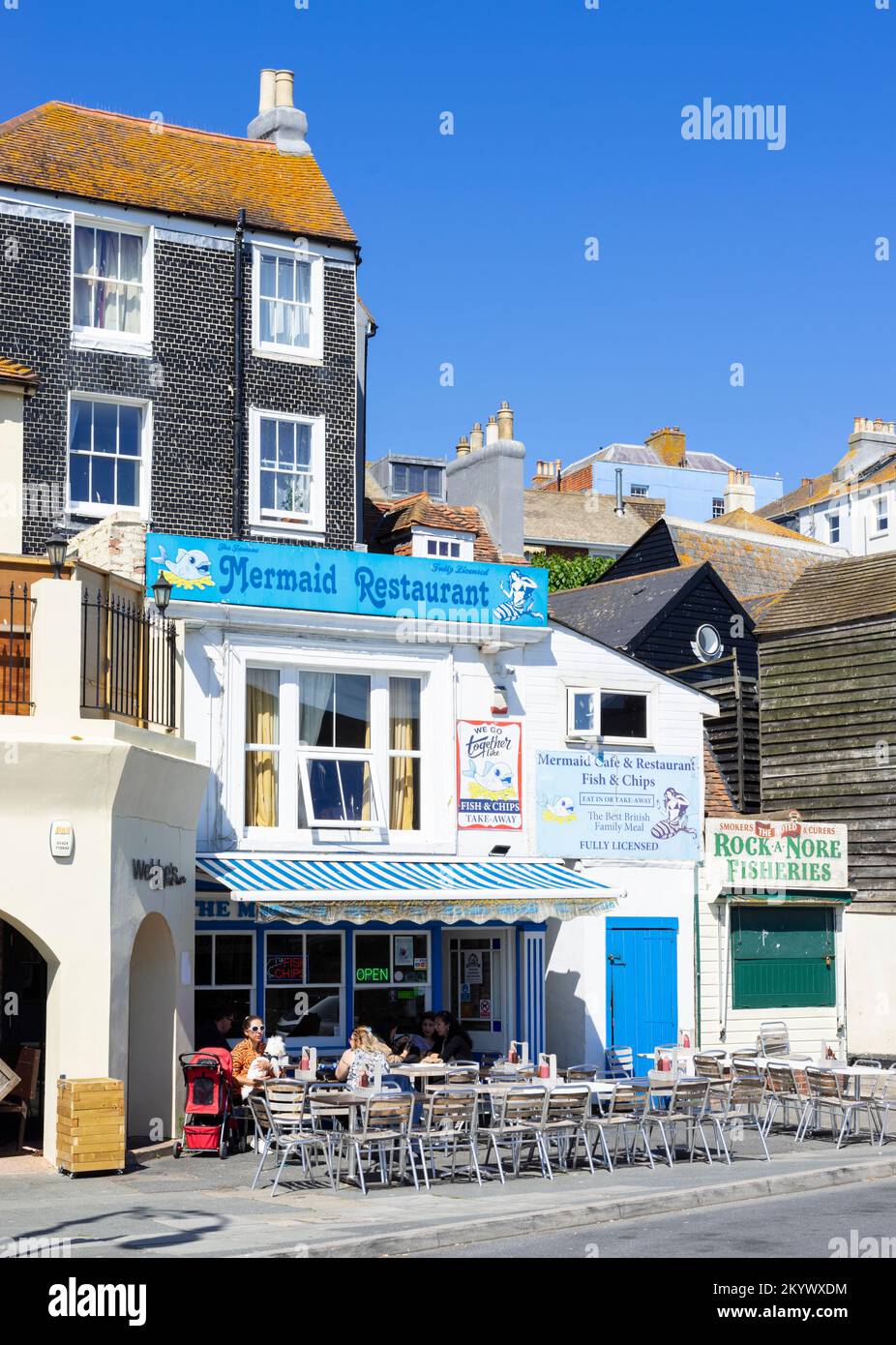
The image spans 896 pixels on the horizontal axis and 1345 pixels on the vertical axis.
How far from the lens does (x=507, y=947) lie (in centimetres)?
2125

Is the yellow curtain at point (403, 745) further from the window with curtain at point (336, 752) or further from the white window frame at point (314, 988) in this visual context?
the white window frame at point (314, 988)

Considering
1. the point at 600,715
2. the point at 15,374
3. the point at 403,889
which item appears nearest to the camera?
the point at 403,889

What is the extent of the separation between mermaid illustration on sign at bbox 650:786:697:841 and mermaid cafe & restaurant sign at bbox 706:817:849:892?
342 millimetres

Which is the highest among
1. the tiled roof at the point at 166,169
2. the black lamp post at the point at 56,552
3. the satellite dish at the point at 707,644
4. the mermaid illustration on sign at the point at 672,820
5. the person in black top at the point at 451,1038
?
the tiled roof at the point at 166,169

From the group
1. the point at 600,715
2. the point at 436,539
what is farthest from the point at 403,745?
the point at 436,539

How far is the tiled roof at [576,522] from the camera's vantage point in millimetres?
58031

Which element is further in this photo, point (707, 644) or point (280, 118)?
point (707, 644)

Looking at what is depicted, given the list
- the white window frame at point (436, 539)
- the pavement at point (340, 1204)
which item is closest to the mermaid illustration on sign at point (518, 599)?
the white window frame at point (436, 539)

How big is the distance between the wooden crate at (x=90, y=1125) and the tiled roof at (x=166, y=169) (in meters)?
14.6

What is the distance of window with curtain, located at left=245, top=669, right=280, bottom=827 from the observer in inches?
786

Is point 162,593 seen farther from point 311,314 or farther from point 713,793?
point 311,314

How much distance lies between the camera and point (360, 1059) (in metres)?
16.5

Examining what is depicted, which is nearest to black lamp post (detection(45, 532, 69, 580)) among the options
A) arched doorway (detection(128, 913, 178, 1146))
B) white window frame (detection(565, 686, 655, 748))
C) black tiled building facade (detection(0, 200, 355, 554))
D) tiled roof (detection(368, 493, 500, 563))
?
arched doorway (detection(128, 913, 178, 1146))

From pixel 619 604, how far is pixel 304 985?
1461 cm
